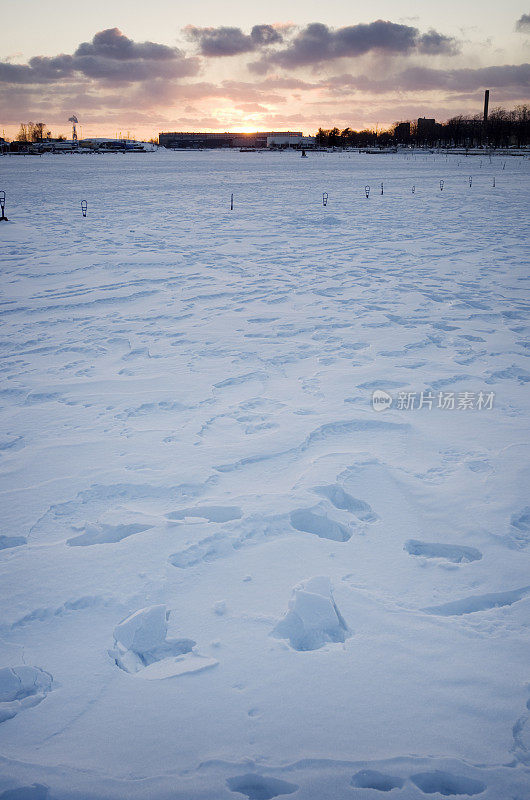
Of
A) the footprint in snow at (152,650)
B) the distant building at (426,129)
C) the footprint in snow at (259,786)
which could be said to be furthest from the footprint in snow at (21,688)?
the distant building at (426,129)

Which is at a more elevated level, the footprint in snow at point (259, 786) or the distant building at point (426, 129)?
the distant building at point (426, 129)

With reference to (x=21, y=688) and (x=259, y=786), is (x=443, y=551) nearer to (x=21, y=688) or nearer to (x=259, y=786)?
(x=259, y=786)

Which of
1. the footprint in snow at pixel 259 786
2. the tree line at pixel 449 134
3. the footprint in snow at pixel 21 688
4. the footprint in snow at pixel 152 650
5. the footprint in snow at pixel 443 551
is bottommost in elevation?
the footprint in snow at pixel 259 786

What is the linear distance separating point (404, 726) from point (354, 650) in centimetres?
36

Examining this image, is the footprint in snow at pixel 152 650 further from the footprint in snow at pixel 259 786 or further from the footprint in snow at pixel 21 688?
the footprint in snow at pixel 259 786

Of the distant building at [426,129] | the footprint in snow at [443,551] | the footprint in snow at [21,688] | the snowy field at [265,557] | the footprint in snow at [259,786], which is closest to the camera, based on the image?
the footprint in snow at [259,786]

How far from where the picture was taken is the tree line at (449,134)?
116 metres

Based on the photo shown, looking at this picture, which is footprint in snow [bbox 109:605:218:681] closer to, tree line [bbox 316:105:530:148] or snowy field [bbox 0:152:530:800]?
snowy field [bbox 0:152:530:800]

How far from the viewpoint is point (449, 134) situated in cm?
14038

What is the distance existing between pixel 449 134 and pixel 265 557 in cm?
16347

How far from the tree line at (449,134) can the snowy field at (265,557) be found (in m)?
132

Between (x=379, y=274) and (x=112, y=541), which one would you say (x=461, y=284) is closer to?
(x=379, y=274)

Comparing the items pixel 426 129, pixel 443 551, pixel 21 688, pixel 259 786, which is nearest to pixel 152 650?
pixel 21 688

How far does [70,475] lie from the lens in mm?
3578
